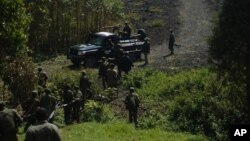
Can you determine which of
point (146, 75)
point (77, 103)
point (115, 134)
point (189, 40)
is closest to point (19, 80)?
point (77, 103)

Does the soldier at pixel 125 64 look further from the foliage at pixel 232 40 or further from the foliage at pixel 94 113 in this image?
the foliage at pixel 232 40

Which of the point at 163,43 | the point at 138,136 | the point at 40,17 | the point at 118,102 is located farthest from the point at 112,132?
the point at 163,43

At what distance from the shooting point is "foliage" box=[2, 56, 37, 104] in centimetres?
2156

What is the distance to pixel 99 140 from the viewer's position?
17609 mm

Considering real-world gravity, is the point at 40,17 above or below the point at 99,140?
above

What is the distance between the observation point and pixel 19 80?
21.8m

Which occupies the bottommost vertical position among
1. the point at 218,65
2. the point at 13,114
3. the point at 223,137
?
the point at 223,137

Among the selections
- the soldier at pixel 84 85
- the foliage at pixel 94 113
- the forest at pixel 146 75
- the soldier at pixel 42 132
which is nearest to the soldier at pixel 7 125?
the soldier at pixel 42 132

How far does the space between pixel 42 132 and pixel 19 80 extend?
1051 cm

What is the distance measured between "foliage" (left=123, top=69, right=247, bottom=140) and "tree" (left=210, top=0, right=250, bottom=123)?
3.60ft

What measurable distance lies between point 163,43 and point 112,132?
824 inches

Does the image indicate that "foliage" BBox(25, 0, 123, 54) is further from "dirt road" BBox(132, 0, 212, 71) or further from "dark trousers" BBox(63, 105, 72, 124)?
"dark trousers" BBox(63, 105, 72, 124)

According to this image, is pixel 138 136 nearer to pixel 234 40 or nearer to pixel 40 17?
pixel 234 40

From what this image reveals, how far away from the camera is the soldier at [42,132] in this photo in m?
11.5
